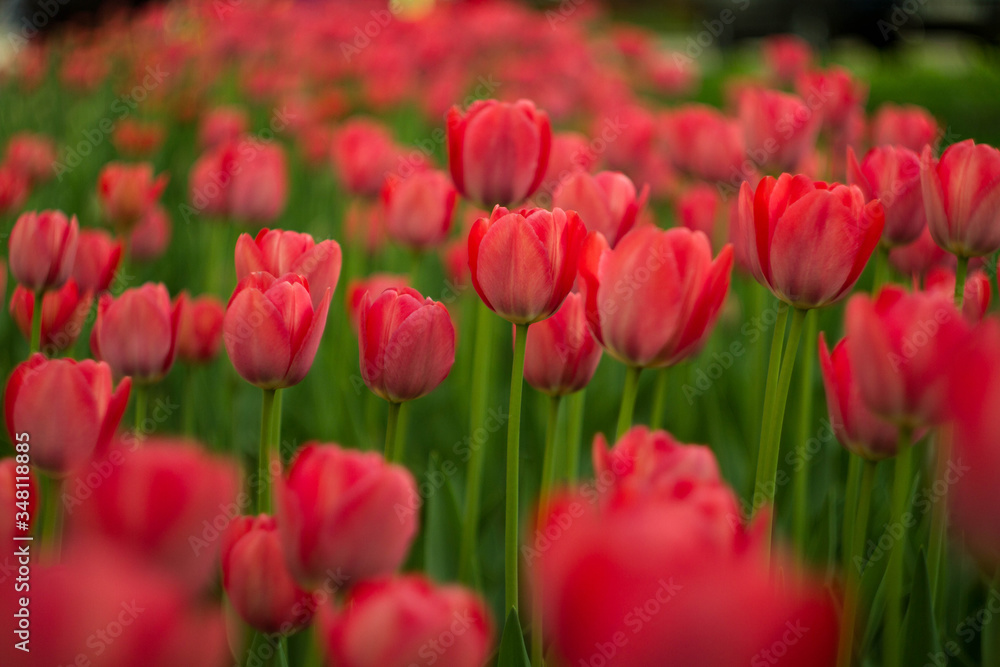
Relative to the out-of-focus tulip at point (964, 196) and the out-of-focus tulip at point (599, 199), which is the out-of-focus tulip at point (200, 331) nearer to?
the out-of-focus tulip at point (599, 199)

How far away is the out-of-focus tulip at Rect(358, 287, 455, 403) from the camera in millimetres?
801

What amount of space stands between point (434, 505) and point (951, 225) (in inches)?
28.0

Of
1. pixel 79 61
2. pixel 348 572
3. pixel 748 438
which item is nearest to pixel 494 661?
pixel 348 572

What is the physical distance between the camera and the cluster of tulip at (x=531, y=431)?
384mm

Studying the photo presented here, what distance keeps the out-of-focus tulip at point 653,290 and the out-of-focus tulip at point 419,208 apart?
23.3 inches

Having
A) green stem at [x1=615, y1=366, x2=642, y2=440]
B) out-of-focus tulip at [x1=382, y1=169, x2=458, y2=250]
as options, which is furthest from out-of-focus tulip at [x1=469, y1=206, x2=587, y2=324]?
out-of-focus tulip at [x1=382, y1=169, x2=458, y2=250]

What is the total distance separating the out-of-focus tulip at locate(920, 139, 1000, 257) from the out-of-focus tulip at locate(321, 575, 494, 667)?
72 centimetres

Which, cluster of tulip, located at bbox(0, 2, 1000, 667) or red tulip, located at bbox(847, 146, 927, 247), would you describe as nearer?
cluster of tulip, located at bbox(0, 2, 1000, 667)

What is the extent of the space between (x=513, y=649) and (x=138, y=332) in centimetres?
58

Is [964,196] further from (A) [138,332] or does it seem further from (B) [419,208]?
(A) [138,332]

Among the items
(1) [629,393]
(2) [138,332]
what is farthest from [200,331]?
(1) [629,393]

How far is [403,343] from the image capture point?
0.80 meters

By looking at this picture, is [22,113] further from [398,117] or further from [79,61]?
[398,117]

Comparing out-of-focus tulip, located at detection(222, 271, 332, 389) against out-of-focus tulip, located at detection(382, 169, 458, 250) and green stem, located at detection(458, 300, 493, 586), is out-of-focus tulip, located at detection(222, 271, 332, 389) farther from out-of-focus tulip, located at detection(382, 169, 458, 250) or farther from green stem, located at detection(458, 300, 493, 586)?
out-of-focus tulip, located at detection(382, 169, 458, 250)
